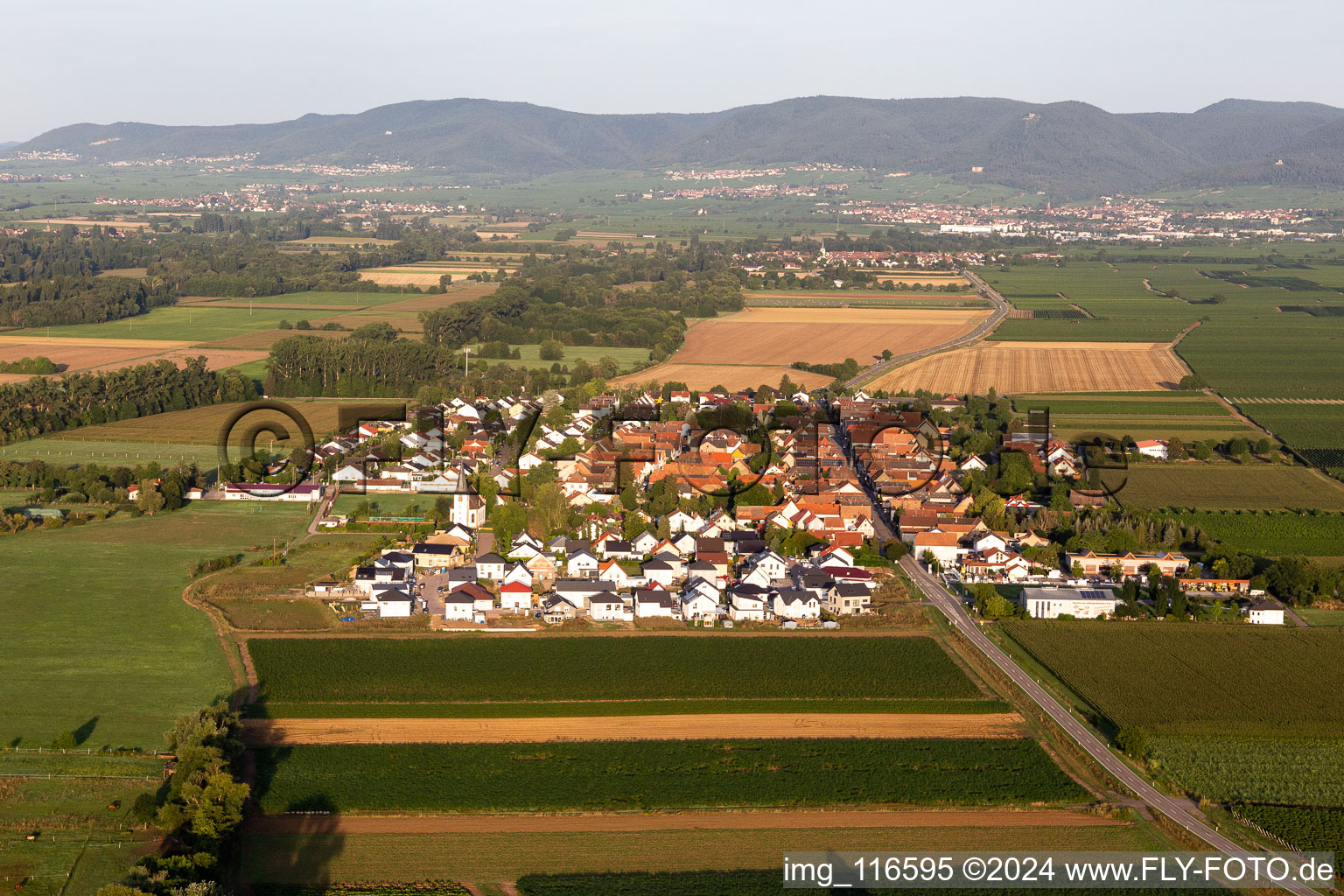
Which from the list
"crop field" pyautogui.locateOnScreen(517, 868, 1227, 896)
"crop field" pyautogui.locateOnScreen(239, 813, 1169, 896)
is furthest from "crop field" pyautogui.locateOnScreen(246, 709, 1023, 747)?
"crop field" pyautogui.locateOnScreen(517, 868, 1227, 896)

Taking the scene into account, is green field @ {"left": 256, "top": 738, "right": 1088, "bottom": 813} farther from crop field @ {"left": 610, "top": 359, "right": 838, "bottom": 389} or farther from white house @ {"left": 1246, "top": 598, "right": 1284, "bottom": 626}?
crop field @ {"left": 610, "top": 359, "right": 838, "bottom": 389}

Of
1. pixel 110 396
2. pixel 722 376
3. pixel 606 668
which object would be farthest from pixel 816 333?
pixel 606 668

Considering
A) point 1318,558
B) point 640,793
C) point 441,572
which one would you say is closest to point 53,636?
point 441,572

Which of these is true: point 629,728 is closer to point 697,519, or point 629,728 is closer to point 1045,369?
point 697,519

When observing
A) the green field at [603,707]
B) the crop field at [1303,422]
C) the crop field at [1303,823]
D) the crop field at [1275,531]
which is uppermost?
the crop field at [1303,422]

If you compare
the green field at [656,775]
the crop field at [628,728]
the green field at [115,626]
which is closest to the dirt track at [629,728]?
the crop field at [628,728]

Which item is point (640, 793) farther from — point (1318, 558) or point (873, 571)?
point (1318, 558)

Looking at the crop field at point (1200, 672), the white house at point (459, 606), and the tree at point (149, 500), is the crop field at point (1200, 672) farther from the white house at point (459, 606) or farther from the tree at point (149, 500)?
the tree at point (149, 500)
